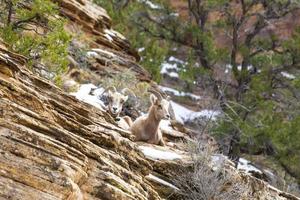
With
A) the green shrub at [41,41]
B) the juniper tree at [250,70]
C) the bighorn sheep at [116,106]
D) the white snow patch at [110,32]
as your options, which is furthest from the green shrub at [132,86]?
the green shrub at [41,41]

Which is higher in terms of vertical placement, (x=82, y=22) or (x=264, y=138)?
(x=82, y=22)

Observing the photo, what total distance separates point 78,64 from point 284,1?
780cm

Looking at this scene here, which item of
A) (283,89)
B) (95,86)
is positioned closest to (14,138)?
(95,86)

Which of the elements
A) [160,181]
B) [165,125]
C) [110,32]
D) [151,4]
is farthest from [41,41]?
[151,4]

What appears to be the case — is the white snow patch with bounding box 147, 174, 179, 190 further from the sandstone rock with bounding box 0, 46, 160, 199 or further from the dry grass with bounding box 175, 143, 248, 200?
the sandstone rock with bounding box 0, 46, 160, 199

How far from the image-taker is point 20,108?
5.85m

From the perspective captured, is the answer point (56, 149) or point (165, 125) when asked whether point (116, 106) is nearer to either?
point (165, 125)

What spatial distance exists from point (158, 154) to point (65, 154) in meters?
3.29

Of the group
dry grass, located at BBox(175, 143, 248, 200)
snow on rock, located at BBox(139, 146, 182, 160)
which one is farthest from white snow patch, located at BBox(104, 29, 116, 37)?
dry grass, located at BBox(175, 143, 248, 200)

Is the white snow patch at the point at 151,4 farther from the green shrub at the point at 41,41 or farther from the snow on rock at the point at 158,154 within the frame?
the snow on rock at the point at 158,154

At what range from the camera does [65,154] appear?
5.71 metres

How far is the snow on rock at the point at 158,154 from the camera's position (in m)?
8.61

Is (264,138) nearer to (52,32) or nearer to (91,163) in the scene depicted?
(52,32)

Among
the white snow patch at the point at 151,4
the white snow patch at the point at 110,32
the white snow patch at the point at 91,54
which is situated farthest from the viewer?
the white snow patch at the point at 151,4
